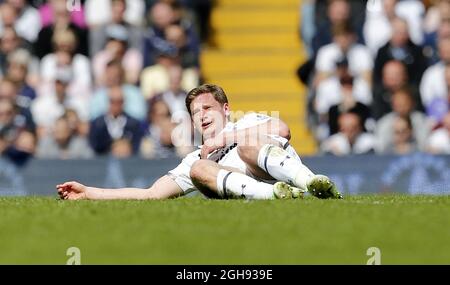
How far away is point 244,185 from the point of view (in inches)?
396

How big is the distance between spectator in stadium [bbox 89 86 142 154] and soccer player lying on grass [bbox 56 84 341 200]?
186 inches

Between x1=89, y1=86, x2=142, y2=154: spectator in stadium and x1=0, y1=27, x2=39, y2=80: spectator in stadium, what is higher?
x1=0, y1=27, x2=39, y2=80: spectator in stadium

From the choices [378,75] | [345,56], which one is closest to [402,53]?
[378,75]

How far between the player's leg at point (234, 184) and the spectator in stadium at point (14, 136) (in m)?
5.11

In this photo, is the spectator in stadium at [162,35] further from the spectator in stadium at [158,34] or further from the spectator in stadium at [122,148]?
the spectator in stadium at [122,148]

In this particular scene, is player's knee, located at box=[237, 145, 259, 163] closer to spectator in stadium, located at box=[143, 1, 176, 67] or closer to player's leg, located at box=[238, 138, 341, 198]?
player's leg, located at box=[238, 138, 341, 198]

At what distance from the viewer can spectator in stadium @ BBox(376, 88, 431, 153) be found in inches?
607

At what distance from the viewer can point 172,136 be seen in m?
15.6

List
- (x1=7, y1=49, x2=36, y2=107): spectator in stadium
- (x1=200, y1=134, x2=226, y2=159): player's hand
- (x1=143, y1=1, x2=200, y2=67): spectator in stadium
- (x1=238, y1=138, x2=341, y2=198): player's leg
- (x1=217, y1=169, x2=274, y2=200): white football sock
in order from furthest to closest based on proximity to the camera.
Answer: (x1=143, y1=1, x2=200, y2=67): spectator in stadium, (x1=7, y1=49, x2=36, y2=107): spectator in stadium, (x1=200, y1=134, x2=226, y2=159): player's hand, (x1=217, y1=169, x2=274, y2=200): white football sock, (x1=238, y1=138, x2=341, y2=198): player's leg

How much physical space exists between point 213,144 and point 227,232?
2307 mm

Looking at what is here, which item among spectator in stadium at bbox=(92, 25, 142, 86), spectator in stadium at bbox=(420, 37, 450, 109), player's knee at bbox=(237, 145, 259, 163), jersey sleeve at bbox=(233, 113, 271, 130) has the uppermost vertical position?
spectator in stadium at bbox=(92, 25, 142, 86)

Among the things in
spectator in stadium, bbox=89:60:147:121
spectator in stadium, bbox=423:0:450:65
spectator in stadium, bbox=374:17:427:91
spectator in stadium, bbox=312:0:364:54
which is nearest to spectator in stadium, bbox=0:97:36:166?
spectator in stadium, bbox=89:60:147:121

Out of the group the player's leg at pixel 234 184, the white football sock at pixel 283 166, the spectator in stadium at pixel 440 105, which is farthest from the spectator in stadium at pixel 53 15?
the white football sock at pixel 283 166

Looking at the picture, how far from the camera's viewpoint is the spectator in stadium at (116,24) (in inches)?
674
